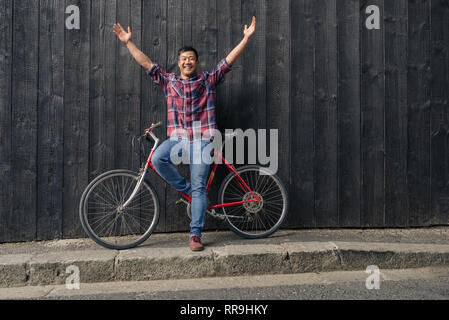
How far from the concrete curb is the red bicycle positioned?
44 centimetres

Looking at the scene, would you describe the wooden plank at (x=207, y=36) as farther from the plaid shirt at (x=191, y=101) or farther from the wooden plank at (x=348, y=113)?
the wooden plank at (x=348, y=113)

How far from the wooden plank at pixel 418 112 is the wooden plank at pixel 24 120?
3.87 m

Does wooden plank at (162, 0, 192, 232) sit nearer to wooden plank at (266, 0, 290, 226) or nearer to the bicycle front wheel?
the bicycle front wheel

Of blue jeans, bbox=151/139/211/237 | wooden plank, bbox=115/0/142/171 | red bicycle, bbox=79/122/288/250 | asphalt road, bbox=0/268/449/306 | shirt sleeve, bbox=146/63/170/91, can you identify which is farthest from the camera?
wooden plank, bbox=115/0/142/171

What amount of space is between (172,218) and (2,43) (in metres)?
2.39

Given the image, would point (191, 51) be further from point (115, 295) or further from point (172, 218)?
point (115, 295)

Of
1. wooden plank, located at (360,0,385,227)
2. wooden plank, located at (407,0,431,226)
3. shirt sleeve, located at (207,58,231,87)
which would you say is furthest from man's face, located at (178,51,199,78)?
wooden plank, located at (407,0,431,226)

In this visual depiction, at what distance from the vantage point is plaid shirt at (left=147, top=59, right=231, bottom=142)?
11.8 ft

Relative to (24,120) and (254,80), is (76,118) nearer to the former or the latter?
(24,120)

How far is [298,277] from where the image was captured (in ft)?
10.4

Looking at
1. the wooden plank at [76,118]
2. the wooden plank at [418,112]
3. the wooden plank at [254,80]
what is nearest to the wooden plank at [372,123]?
the wooden plank at [418,112]

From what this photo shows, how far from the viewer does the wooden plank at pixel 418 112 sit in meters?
4.23

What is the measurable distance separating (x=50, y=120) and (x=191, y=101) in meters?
1.45

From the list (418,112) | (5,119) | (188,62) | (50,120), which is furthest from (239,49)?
(5,119)
